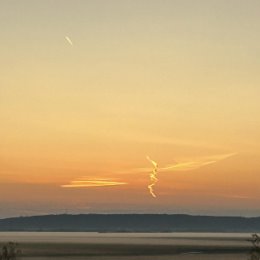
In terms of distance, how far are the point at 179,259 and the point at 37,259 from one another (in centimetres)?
2813

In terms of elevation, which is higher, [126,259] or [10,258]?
[126,259]

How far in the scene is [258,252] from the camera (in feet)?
270

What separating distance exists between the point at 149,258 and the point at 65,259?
19193 millimetres

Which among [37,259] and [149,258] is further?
[149,258]

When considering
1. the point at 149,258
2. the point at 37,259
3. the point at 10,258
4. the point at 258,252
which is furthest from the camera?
the point at 149,258

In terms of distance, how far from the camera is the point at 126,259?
145 metres

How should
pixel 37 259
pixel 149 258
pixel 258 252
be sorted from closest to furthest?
pixel 258 252, pixel 37 259, pixel 149 258

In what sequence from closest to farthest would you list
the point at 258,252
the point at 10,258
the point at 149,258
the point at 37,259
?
1. the point at 258,252
2. the point at 10,258
3. the point at 37,259
4. the point at 149,258

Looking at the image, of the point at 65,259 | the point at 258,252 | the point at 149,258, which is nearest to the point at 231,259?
the point at 149,258

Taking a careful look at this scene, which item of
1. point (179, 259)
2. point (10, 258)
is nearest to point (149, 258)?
point (179, 259)

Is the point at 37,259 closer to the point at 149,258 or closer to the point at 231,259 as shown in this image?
the point at 149,258

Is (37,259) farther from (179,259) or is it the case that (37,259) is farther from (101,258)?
(179,259)

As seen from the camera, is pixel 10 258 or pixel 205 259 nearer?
pixel 10 258

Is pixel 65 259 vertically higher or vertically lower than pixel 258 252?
higher
